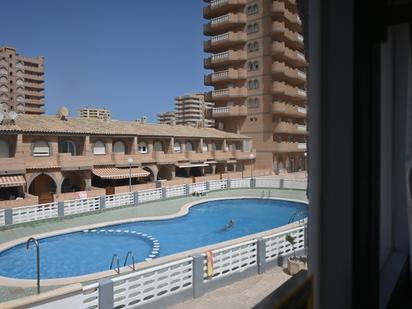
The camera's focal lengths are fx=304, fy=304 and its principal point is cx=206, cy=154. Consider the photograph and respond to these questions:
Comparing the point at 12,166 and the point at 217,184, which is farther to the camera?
the point at 217,184

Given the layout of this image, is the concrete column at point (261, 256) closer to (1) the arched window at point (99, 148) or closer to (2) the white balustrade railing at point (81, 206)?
(2) the white balustrade railing at point (81, 206)

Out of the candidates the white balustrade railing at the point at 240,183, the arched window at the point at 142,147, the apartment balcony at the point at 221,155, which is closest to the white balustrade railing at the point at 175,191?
the white balustrade railing at the point at 240,183

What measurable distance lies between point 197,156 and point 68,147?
39.3 feet

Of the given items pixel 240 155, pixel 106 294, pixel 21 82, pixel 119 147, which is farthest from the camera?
pixel 21 82

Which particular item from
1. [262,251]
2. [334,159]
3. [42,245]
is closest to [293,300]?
[334,159]

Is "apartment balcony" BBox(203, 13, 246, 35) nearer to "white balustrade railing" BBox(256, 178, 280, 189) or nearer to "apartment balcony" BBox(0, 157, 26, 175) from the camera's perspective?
"white balustrade railing" BBox(256, 178, 280, 189)

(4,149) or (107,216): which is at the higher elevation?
(4,149)

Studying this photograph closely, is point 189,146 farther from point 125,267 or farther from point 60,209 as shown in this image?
point 125,267

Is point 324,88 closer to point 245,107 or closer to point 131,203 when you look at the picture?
point 131,203

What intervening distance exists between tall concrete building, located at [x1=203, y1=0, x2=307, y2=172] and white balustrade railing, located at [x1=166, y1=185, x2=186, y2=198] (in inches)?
743

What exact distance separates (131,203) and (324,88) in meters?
18.6

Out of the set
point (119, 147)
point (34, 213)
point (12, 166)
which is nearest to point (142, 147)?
point (119, 147)

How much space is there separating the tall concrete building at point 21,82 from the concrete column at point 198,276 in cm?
5705

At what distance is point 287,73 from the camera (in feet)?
129
